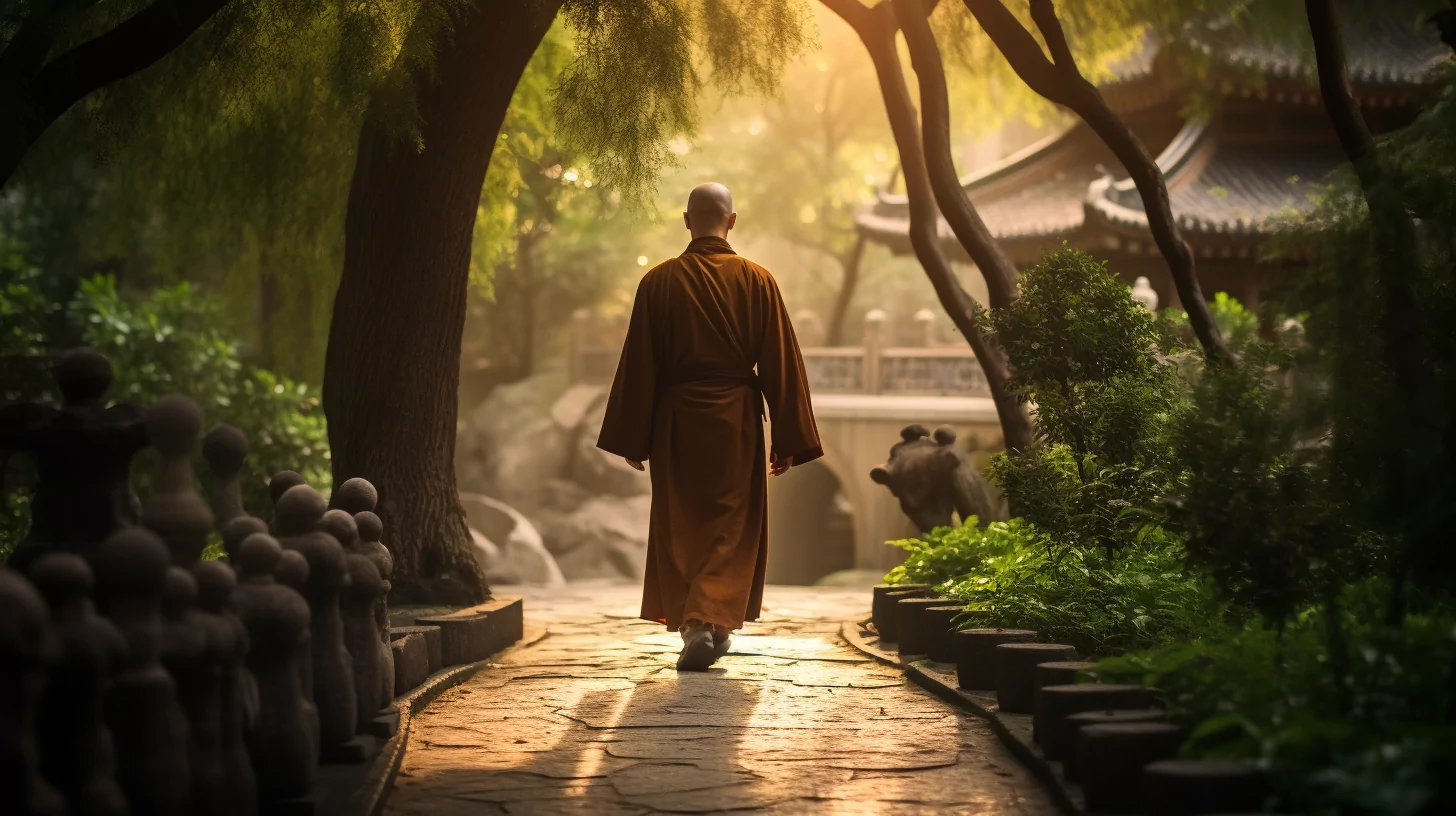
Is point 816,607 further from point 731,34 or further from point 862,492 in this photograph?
point 862,492

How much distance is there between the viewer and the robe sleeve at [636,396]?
264 inches

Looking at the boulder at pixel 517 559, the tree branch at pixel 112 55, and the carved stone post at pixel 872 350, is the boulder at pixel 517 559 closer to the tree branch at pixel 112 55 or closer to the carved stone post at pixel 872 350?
the carved stone post at pixel 872 350

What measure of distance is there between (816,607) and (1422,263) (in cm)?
632

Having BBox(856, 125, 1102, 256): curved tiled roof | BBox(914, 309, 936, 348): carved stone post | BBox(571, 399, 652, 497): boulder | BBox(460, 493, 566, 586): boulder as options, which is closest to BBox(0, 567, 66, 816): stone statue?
BBox(460, 493, 566, 586): boulder

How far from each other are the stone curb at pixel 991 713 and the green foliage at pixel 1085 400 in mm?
730

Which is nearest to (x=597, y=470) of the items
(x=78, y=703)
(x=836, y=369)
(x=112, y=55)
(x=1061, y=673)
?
(x=836, y=369)

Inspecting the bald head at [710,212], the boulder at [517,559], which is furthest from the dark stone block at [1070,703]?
the boulder at [517,559]

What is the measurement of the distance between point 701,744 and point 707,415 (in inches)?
86.5

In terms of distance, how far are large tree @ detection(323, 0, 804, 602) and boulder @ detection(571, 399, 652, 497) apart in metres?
15.8

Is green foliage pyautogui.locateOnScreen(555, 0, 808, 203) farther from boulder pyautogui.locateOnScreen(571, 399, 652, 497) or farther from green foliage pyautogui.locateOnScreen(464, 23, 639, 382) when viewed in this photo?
boulder pyautogui.locateOnScreen(571, 399, 652, 497)

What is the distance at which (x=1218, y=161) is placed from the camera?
17.6 m

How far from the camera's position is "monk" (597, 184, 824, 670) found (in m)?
6.60

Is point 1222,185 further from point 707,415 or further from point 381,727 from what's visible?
point 381,727

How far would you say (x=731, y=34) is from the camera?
7617 mm
